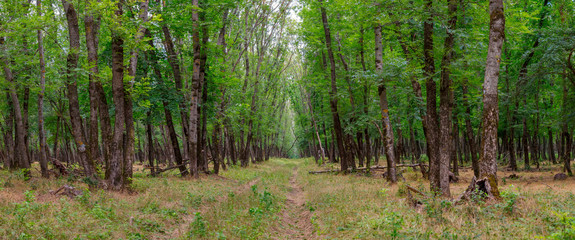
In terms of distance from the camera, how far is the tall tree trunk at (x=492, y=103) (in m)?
7.62

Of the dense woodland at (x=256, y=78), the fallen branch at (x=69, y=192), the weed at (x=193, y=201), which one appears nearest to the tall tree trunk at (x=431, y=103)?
the dense woodland at (x=256, y=78)

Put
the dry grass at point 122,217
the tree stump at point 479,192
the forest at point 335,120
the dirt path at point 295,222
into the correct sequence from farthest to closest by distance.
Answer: the dirt path at point 295,222
the tree stump at point 479,192
the forest at point 335,120
the dry grass at point 122,217

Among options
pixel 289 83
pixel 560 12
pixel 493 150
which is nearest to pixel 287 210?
pixel 493 150

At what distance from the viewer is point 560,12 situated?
52.7 ft

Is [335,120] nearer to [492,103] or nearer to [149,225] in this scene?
[492,103]

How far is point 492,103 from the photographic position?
25.1 feet

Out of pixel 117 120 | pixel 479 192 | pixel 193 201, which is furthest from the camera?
pixel 117 120

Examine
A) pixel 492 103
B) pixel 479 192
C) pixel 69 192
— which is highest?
pixel 492 103

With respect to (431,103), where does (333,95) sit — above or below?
above

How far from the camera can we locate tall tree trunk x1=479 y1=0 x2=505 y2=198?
762 centimetres

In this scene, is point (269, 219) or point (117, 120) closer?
point (269, 219)

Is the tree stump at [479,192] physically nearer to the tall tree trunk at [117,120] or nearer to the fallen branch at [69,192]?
the fallen branch at [69,192]

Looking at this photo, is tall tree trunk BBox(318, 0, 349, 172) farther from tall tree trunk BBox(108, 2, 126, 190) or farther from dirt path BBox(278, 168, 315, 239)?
tall tree trunk BBox(108, 2, 126, 190)

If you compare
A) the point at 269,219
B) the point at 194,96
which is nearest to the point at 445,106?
the point at 269,219
